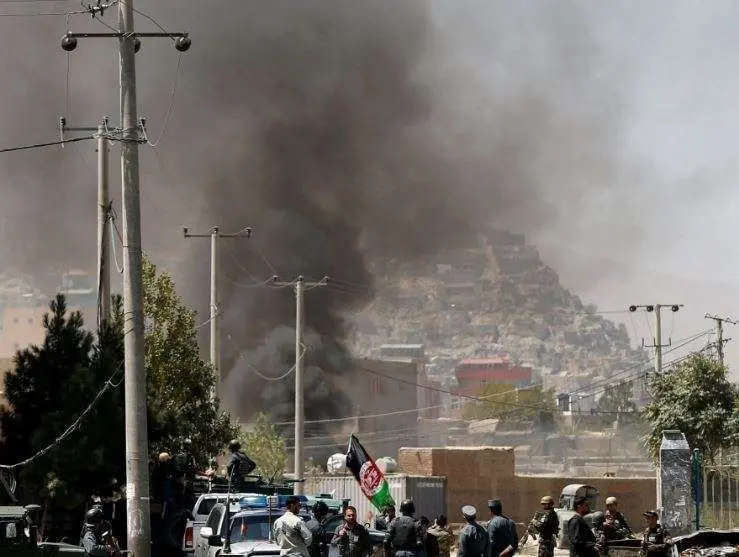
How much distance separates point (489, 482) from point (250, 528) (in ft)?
75.0

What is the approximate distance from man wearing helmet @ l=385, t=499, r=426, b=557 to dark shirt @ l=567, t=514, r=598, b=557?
5.88 ft

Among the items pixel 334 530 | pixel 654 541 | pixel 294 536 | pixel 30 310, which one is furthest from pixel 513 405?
pixel 294 536

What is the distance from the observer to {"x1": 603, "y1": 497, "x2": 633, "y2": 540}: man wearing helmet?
1983cm

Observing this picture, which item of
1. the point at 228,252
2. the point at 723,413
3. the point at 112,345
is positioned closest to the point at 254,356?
the point at 228,252

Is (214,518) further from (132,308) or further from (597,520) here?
(597,520)

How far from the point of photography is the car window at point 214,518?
66.2ft

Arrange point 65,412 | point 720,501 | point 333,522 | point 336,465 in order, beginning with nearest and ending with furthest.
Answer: point 333,522
point 65,412
point 720,501
point 336,465

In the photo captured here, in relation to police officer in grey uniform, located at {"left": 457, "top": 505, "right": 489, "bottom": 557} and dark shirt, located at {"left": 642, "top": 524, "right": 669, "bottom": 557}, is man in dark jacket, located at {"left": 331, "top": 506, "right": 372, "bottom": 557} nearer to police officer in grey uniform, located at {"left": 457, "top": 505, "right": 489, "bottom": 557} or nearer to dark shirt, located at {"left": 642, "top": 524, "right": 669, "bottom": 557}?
police officer in grey uniform, located at {"left": 457, "top": 505, "right": 489, "bottom": 557}

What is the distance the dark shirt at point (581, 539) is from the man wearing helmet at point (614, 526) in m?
2.83

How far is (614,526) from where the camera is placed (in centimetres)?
1997

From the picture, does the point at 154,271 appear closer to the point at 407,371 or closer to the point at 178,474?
the point at 178,474

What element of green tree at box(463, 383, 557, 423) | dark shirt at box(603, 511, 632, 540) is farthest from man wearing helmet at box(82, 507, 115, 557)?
green tree at box(463, 383, 557, 423)

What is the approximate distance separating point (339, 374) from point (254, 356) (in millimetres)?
7682

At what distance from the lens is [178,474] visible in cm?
2172
